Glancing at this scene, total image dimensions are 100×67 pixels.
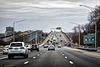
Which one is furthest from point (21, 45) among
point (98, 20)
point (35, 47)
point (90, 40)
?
point (98, 20)

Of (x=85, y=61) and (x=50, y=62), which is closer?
(x=50, y=62)

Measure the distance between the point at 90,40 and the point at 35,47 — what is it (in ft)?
49.5

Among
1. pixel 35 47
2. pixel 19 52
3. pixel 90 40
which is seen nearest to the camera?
pixel 19 52

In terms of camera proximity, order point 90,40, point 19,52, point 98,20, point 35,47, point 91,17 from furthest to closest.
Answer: point 91,17 → point 98,20 → point 90,40 → point 35,47 → point 19,52

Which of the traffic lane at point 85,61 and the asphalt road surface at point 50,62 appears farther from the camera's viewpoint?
the traffic lane at point 85,61

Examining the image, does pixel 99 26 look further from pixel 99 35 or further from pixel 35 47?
pixel 35 47

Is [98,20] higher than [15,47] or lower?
higher

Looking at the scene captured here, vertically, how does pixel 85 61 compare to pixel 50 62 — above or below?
below

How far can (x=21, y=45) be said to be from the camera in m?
29.8

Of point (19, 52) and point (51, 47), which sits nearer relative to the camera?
point (19, 52)

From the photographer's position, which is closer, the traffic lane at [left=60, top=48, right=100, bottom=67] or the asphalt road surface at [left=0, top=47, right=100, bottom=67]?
the asphalt road surface at [left=0, top=47, right=100, bottom=67]

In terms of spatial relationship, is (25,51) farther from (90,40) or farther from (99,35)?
(99,35)

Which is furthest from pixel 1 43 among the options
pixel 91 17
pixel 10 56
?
pixel 10 56

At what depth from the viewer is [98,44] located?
10312cm
